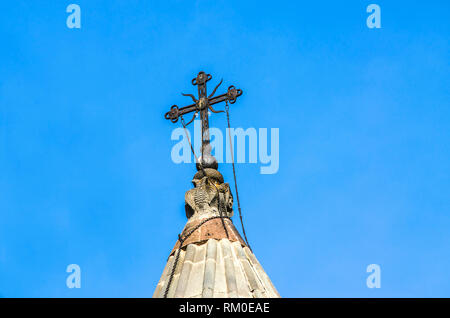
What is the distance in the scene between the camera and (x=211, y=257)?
9945 mm

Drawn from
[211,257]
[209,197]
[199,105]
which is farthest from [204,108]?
[211,257]

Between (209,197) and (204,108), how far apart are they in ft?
7.04

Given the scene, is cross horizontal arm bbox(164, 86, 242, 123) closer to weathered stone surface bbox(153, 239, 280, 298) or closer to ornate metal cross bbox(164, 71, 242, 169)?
ornate metal cross bbox(164, 71, 242, 169)

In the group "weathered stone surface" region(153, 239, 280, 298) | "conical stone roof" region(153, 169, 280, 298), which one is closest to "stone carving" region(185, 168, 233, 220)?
"conical stone roof" region(153, 169, 280, 298)

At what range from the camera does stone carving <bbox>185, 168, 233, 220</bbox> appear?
11.5m

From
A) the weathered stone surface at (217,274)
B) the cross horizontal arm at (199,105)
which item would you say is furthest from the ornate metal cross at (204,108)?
the weathered stone surface at (217,274)

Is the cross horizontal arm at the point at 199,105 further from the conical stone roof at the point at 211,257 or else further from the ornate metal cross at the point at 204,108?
the conical stone roof at the point at 211,257
